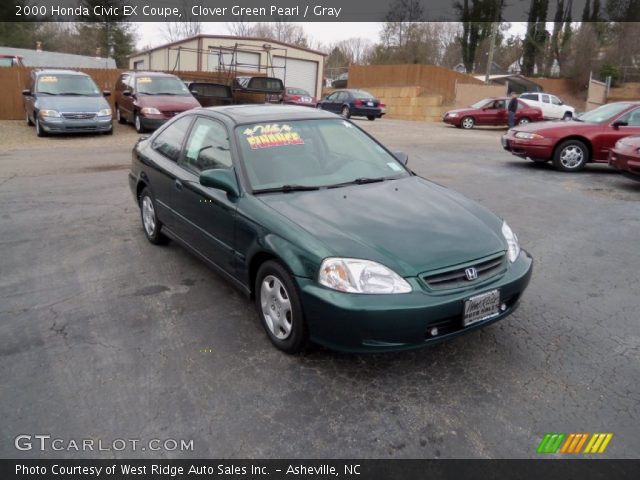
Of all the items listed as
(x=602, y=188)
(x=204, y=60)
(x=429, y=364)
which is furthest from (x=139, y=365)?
(x=204, y=60)

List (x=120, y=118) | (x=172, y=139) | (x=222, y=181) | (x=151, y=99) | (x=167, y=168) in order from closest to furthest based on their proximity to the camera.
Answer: (x=222, y=181) < (x=167, y=168) < (x=172, y=139) < (x=151, y=99) < (x=120, y=118)

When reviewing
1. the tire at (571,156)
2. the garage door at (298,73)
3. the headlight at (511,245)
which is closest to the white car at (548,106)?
the garage door at (298,73)

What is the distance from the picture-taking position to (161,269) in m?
4.86

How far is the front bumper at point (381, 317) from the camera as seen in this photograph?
9.46ft

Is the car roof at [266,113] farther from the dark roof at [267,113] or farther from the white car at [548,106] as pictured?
the white car at [548,106]

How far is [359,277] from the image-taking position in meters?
2.97

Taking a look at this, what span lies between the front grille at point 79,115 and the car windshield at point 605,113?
11.6 m

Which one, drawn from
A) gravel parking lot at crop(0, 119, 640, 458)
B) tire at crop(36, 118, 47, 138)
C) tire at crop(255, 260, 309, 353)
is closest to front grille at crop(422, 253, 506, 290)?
gravel parking lot at crop(0, 119, 640, 458)

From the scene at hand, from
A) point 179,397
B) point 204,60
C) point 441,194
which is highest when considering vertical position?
point 204,60

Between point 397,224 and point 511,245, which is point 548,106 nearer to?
point 511,245

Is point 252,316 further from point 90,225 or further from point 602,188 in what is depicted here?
point 602,188

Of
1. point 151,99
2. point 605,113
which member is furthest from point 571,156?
point 151,99

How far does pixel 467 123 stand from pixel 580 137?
531 inches

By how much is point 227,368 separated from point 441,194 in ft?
6.68
